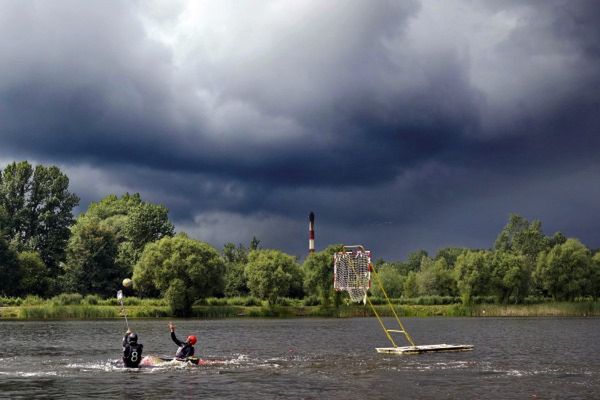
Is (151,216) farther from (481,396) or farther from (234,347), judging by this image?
(481,396)

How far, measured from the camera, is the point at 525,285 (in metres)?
162

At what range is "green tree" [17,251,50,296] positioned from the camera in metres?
160

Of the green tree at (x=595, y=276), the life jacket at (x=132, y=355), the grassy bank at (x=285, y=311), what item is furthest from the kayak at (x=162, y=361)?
the green tree at (x=595, y=276)

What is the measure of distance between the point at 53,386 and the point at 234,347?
30.0 meters

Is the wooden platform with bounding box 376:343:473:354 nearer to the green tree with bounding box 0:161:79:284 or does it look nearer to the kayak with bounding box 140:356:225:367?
the kayak with bounding box 140:356:225:367

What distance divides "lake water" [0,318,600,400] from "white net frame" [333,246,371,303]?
5.62 metres

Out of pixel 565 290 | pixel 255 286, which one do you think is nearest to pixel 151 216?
pixel 255 286

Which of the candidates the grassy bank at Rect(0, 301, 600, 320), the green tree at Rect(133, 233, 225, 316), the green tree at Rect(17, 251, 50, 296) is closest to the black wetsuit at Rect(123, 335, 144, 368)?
the grassy bank at Rect(0, 301, 600, 320)

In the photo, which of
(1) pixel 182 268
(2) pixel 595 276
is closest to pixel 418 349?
(1) pixel 182 268

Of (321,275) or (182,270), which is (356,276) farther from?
(321,275)

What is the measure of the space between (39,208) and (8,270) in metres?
32.6

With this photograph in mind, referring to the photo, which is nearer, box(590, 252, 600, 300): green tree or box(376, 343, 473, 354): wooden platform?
box(376, 343, 473, 354): wooden platform

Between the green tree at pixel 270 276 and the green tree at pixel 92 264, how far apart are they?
3099 centimetres

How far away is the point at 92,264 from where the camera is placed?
16025 cm
